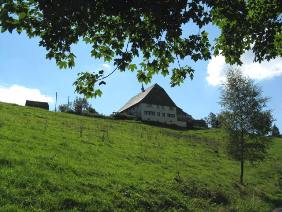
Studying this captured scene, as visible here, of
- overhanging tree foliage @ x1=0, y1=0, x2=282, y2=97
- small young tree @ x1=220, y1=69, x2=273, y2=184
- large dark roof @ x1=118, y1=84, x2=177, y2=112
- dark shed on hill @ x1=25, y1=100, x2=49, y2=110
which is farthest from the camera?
large dark roof @ x1=118, y1=84, x2=177, y2=112

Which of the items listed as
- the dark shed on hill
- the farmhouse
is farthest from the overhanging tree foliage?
the farmhouse

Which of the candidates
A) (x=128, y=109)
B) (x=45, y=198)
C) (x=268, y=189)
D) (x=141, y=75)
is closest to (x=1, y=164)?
(x=45, y=198)

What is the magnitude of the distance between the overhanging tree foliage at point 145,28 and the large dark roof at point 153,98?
106 m

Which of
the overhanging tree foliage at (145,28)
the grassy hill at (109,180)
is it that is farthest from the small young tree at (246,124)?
the overhanging tree foliage at (145,28)

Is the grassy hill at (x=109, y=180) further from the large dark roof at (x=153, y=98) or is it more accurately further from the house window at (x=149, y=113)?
the large dark roof at (x=153, y=98)

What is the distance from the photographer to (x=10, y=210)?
620 inches

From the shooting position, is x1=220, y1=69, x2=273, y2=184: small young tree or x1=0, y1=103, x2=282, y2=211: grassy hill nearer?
x1=0, y1=103, x2=282, y2=211: grassy hill

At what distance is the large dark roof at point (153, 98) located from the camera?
12225 centimetres

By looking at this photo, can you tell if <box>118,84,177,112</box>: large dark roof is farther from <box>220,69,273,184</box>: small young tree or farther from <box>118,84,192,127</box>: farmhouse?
<box>220,69,273,184</box>: small young tree

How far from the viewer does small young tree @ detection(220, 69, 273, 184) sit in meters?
41.7

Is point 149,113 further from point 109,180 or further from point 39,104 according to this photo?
point 109,180

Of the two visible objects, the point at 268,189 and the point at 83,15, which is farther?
the point at 268,189

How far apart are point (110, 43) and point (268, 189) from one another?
99.9 feet

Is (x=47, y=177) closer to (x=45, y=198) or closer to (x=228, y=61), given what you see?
(x=45, y=198)
